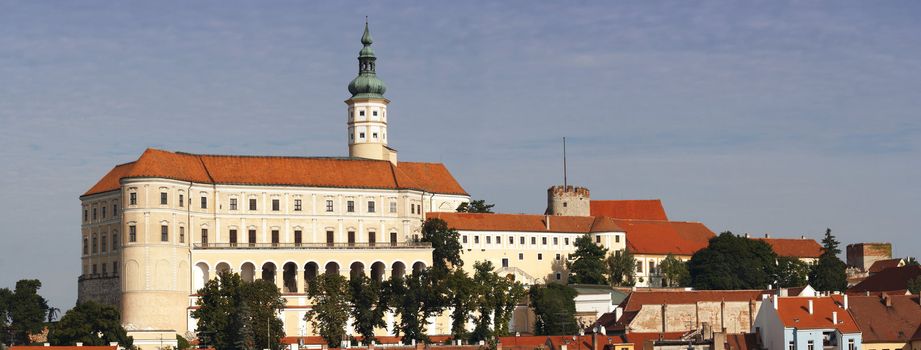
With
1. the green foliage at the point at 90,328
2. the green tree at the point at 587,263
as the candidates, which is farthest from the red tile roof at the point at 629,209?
the green foliage at the point at 90,328

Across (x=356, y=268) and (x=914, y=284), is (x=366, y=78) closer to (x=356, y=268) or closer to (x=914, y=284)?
(x=356, y=268)

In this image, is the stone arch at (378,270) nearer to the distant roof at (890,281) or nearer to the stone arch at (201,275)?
the stone arch at (201,275)

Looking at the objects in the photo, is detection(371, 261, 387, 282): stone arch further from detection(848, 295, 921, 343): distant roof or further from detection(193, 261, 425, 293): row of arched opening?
detection(848, 295, 921, 343): distant roof

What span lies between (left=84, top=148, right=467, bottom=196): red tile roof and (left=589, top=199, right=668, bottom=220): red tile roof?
97.9 ft

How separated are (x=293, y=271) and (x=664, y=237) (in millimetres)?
37944

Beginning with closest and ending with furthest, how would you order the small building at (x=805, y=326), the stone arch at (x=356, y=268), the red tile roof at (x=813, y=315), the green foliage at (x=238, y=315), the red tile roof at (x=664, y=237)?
the small building at (x=805, y=326) → the red tile roof at (x=813, y=315) → the green foliage at (x=238, y=315) → the stone arch at (x=356, y=268) → the red tile roof at (x=664, y=237)

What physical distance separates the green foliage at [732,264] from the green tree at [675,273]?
0.55 meters

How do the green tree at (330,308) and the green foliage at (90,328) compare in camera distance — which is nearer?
the green foliage at (90,328)

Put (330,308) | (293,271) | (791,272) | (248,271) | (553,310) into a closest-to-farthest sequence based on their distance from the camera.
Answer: (330,308)
(553,310)
(248,271)
(293,271)
(791,272)

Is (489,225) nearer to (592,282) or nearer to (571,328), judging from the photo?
(592,282)

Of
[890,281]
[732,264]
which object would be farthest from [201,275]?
[890,281]

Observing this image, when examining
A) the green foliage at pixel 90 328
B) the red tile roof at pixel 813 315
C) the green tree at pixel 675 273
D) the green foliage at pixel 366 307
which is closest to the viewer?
the red tile roof at pixel 813 315

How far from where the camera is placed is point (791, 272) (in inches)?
5527

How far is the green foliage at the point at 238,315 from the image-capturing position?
332 feet
